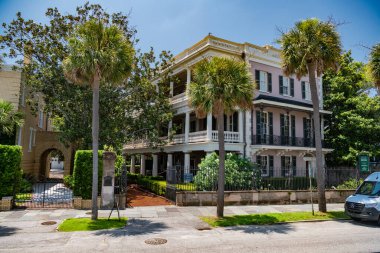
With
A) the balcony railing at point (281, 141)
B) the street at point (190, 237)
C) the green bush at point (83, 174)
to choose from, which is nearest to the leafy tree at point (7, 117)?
the green bush at point (83, 174)

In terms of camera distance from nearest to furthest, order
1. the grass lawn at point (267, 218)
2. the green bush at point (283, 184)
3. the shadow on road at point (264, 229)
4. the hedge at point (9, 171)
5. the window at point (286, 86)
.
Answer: the shadow on road at point (264, 229)
the grass lawn at point (267, 218)
the hedge at point (9, 171)
the green bush at point (283, 184)
the window at point (286, 86)

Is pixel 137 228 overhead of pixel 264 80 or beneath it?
beneath

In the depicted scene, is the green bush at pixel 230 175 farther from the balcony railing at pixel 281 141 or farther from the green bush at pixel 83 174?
the balcony railing at pixel 281 141

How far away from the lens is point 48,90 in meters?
22.5

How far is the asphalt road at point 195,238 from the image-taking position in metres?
9.46

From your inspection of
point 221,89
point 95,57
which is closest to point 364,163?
point 221,89

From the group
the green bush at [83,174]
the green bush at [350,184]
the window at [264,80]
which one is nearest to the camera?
the green bush at [83,174]

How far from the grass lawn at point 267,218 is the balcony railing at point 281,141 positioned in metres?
9.94

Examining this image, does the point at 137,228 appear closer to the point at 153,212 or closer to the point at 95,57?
the point at 153,212

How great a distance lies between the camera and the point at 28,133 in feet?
90.7

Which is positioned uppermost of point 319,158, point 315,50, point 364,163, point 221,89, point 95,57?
point 315,50

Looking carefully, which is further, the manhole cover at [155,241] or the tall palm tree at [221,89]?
the tall palm tree at [221,89]

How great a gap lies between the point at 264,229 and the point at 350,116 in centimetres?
2104

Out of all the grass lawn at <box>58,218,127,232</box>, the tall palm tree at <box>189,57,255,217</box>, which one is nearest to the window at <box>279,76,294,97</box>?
the tall palm tree at <box>189,57,255,217</box>
